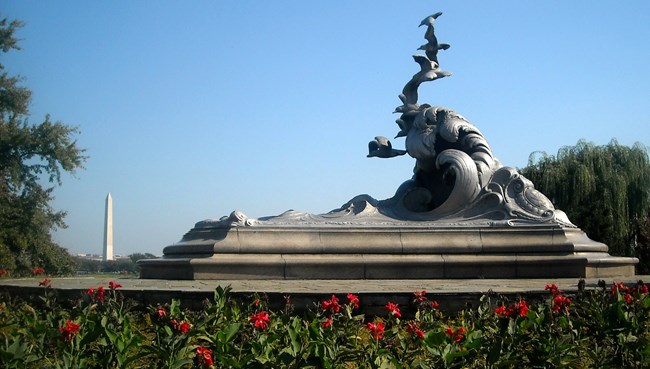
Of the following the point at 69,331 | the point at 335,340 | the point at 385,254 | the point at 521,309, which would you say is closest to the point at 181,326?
the point at 69,331

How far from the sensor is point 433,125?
13508 millimetres

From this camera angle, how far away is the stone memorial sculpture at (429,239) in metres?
11.7

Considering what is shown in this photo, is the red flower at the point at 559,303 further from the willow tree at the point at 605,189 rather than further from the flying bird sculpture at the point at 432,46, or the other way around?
the willow tree at the point at 605,189

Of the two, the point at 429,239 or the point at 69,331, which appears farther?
the point at 429,239

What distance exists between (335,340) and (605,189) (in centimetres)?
2599

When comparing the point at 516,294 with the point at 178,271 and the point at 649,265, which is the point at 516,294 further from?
the point at 649,265

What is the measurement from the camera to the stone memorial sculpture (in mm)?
11695

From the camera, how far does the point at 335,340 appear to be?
17.7ft

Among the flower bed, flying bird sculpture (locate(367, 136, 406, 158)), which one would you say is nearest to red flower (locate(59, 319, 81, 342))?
the flower bed

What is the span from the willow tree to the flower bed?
23.2 meters

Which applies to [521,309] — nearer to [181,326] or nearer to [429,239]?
[181,326]

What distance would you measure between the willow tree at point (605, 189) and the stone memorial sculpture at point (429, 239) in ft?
55.2

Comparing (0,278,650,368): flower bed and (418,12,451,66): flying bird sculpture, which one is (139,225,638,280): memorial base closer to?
(418,12,451,66): flying bird sculpture

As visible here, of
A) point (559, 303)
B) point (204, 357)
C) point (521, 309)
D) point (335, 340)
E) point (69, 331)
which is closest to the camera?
point (204, 357)
